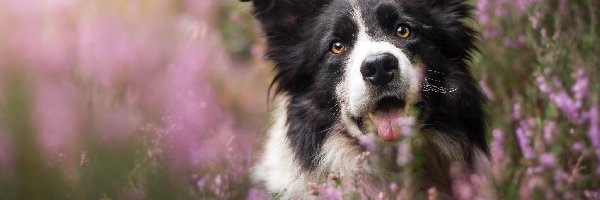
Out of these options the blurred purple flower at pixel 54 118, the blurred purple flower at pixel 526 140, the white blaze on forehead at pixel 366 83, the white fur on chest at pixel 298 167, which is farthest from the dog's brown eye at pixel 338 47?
the blurred purple flower at pixel 54 118

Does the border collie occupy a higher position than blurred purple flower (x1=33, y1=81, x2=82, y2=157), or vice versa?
blurred purple flower (x1=33, y1=81, x2=82, y2=157)

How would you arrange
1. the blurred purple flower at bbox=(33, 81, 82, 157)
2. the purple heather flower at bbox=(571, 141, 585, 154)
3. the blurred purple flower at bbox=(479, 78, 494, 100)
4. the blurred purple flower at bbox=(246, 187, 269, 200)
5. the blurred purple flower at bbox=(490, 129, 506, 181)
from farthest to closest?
the blurred purple flower at bbox=(479, 78, 494, 100) < the blurred purple flower at bbox=(246, 187, 269, 200) < the purple heather flower at bbox=(571, 141, 585, 154) < the blurred purple flower at bbox=(490, 129, 506, 181) < the blurred purple flower at bbox=(33, 81, 82, 157)

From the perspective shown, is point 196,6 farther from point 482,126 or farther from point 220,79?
point 482,126

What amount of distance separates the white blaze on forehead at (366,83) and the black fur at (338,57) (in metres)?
0.15

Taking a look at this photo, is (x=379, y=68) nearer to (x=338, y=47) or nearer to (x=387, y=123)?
(x=387, y=123)

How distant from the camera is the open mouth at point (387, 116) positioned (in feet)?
9.29

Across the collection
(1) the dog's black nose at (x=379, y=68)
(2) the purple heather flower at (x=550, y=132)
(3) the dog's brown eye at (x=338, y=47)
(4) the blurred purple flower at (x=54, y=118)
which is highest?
(4) the blurred purple flower at (x=54, y=118)

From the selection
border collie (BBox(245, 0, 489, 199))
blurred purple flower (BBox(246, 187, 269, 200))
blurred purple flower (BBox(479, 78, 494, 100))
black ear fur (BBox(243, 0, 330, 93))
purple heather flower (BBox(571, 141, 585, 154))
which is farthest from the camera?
blurred purple flower (BBox(479, 78, 494, 100))

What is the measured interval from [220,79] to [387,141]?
1055 mm

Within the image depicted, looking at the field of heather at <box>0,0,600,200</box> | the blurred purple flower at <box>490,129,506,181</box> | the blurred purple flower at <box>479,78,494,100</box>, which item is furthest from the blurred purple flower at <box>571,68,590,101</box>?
the blurred purple flower at <box>479,78,494,100</box>

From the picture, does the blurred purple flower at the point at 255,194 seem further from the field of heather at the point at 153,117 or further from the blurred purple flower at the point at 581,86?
the blurred purple flower at the point at 581,86

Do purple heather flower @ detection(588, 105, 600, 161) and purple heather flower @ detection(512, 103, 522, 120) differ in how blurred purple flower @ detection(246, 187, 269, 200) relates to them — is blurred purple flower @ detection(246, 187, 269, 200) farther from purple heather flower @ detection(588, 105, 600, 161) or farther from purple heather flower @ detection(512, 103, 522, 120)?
purple heather flower @ detection(588, 105, 600, 161)

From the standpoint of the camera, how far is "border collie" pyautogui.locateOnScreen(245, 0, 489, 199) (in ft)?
9.45

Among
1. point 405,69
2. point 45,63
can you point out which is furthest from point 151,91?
point 405,69
